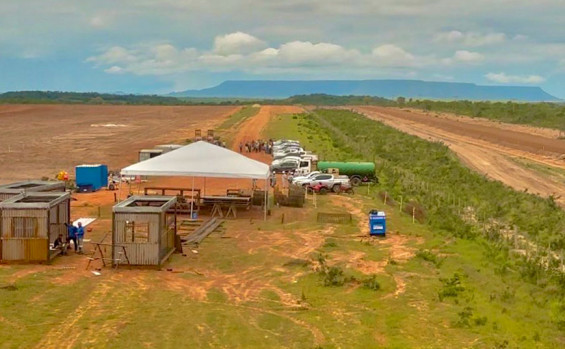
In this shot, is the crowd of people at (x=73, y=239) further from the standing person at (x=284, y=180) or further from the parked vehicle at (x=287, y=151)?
the parked vehicle at (x=287, y=151)

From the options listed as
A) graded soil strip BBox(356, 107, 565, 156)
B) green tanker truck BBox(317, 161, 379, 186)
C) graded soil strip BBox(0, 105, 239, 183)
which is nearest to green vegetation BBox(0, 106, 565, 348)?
green tanker truck BBox(317, 161, 379, 186)

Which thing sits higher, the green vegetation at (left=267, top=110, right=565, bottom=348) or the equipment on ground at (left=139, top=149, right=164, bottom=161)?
the equipment on ground at (left=139, top=149, right=164, bottom=161)

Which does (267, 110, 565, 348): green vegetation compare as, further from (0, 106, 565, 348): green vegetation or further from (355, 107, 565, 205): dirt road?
(355, 107, 565, 205): dirt road

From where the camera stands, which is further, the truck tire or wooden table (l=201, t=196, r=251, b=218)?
the truck tire

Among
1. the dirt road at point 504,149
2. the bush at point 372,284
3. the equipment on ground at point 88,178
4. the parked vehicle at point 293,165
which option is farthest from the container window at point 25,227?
the dirt road at point 504,149

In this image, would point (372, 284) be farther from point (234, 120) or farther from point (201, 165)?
point (234, 120)

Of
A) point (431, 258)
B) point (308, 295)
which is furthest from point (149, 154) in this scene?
point (308, 295)

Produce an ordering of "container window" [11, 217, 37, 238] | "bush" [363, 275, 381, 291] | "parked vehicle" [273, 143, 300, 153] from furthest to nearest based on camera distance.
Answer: "parked vehicle" [273, 143, 300, 153] → "container window" [11, 217, 37, 238] → "bush" [363, 275, 381, 291]
